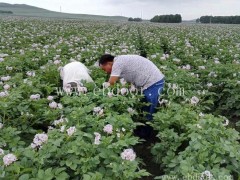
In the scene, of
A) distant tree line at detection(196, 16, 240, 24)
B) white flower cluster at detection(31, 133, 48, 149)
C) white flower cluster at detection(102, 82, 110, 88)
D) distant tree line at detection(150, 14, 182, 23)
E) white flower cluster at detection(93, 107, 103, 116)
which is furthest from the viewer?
distant tree line at detection(150, 14, 182, 23)

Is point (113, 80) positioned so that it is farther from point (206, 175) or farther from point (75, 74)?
point (206, 175)

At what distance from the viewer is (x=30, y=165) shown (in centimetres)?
237

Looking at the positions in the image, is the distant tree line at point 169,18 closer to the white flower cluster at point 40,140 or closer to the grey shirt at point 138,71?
the grey shirt at point 138,71

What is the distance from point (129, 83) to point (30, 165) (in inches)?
103

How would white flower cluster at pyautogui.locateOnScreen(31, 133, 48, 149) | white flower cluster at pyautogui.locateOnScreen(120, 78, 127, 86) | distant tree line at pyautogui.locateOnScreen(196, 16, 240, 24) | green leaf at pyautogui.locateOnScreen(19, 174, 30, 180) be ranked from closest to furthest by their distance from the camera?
green leaf at pyautogui.locateOnScreen(19, 174, 30, 180) → white flower cluster at pyautogui.locateOnScreen(31, 133, 48, 149) → white flower cluster at pyautogui.locateOnScreen(120, 78, 127, 86) → distant tree line at pyautogui.locateOnScreen(196, 16, 240, 24)

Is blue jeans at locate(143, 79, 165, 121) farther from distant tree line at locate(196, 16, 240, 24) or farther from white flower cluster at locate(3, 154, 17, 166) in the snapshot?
distant tree line at locate(196, 16, 240, 24)

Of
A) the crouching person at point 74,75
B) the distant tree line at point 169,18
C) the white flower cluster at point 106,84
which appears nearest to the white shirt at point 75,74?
the crouching person at point 74,75

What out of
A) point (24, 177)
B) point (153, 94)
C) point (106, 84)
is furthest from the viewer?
point (153, 94)

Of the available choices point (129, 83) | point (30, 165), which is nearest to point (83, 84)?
point (129, 83)

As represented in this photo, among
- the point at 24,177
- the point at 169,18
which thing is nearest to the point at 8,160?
the point at 24,177

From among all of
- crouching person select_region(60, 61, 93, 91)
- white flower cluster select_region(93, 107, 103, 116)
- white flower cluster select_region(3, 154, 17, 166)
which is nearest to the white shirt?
crouching person select_region(60, 61, 93, 91)

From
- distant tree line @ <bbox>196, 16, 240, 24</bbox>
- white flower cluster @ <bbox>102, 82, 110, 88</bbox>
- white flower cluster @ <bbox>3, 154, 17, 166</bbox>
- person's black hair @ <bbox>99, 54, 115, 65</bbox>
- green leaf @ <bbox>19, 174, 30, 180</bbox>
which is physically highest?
distant tree line @ <bbox>196, 16, 240, 24</bbox>

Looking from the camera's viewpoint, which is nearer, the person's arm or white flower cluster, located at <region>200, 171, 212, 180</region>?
white flower cluster, located at <region>200, 171, 212, 180</region>

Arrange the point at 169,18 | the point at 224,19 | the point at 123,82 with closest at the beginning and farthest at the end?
the point at 123,82
the point at 169,18
the point at 224,19
